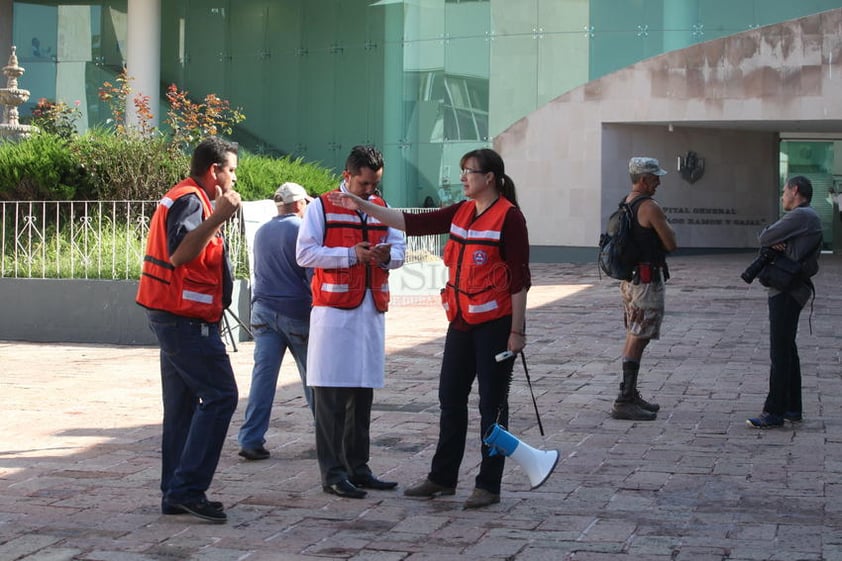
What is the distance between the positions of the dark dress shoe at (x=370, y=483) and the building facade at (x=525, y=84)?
747 inches

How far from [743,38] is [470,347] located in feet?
63.0

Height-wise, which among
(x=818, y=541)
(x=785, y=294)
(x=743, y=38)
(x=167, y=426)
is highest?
(x=743, y=38)

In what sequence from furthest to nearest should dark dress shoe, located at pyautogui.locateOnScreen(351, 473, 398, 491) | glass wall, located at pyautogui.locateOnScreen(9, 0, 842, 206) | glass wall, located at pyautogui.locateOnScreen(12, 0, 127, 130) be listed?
glass wall, located at pyautogui.locateOnScreen(12, 0, 127, 130), glass wall, located at pyautogui.locateOnScreen(9, 0, 842, 206), dark dress shoe, located at pyautogui.locateOnScreen(351, 473, 398, 491)

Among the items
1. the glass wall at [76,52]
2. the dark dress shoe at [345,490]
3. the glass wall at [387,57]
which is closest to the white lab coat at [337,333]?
the dark dress shoe at [345,490]

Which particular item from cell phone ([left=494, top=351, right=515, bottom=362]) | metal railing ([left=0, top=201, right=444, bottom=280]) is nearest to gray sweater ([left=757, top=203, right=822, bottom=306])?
cell phone ([left=494, top=351, right=515, bottom=362])

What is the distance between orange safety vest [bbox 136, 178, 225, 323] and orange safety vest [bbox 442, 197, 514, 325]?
118cm

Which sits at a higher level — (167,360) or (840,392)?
(167,360)

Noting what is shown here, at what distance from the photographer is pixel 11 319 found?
14.4 metres

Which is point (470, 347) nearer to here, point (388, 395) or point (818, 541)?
point (818, 541)

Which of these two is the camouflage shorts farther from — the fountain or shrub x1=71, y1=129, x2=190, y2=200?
the fountain

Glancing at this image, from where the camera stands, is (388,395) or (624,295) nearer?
(624,295)

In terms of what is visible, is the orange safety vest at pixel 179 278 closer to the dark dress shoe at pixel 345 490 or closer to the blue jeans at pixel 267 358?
the dark dress shoe at pixel 345 490

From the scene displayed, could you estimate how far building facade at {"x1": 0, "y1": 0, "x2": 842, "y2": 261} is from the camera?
2475cm

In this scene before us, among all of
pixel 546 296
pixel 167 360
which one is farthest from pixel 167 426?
pixel 546 296
